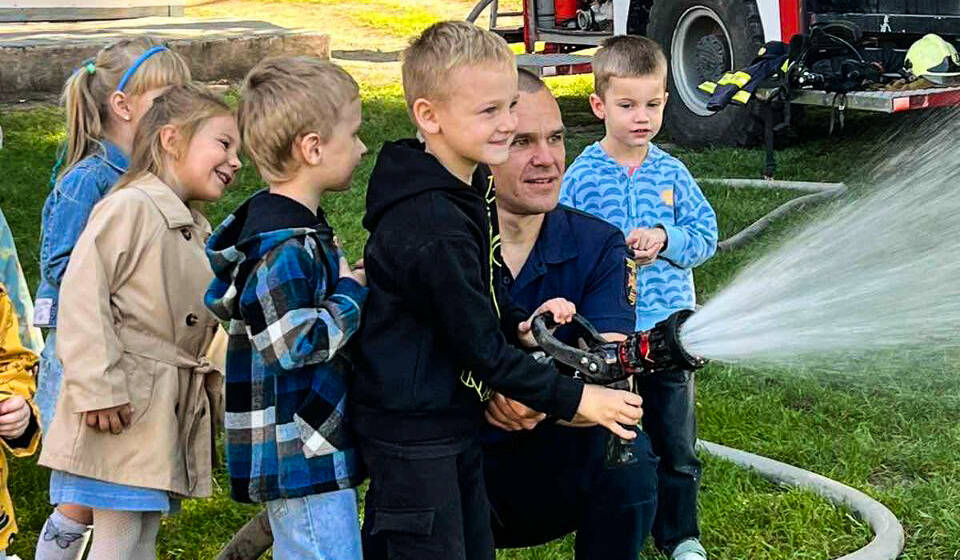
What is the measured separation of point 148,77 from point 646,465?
1.93 m

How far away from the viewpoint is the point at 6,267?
4086mm

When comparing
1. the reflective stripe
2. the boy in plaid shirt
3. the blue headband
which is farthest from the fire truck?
the boy in plaid shirt

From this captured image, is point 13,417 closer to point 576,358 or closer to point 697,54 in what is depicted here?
point 576,358

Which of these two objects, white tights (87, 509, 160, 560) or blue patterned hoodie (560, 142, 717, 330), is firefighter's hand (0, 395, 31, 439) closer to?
white tights (87, 509, 160, 560)

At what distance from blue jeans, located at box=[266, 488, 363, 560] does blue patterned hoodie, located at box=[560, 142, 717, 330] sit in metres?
1.30

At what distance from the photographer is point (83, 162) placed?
4.26 m

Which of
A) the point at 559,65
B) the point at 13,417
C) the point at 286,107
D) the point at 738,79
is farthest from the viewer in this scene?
the point at 559,65

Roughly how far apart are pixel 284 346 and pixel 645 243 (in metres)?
1.34

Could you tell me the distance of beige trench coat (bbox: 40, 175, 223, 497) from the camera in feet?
11.9

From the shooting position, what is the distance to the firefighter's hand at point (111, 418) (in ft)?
11.9

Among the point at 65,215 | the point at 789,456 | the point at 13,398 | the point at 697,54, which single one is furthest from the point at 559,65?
the point at 13,398

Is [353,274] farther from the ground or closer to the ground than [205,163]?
closer to the ground

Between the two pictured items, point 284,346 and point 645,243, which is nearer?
point 284,346

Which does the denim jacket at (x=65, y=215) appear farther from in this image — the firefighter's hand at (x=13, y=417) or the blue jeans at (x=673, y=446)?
the blue jeans at (x=673, y=446)
